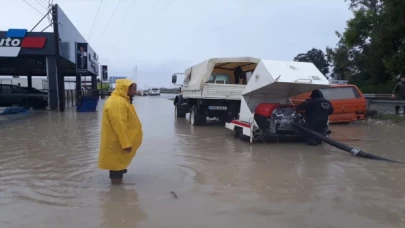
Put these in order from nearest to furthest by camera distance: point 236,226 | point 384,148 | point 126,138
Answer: point 236,226
point 126,138
point 384,148

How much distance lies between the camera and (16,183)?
6660 millimetres

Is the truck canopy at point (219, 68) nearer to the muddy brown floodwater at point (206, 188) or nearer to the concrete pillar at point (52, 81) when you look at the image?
the muddy brown floodwater at point (206, 188)

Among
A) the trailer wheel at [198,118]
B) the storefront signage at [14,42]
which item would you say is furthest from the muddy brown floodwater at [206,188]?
the storefront signage at [14,42]

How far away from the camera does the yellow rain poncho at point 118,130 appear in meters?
6.02

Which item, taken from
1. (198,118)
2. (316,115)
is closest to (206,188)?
(316,115)

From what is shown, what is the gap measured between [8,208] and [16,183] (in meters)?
1.40

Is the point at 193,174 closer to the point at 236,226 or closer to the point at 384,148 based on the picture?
the point at 236,226

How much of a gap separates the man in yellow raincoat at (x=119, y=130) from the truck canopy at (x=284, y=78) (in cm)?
479

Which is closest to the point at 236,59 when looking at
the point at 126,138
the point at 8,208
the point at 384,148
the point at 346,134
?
the point at 346,134

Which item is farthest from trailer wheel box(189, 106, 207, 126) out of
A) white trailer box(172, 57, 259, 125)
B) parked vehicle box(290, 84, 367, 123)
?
parked vehicle box(290, 84, 367, 123)

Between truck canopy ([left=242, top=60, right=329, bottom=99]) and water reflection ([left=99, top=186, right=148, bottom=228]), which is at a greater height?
truck canopy ([left=242, top=60, right=329, bottom=99])

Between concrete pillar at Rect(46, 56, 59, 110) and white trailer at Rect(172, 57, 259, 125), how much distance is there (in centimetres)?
1055

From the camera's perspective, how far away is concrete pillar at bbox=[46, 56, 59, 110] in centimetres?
2412

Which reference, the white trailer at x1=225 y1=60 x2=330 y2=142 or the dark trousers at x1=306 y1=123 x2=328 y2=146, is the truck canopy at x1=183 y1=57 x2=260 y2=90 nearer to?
the white trailer at x1=225 y1=60 x2=330 y2=142
